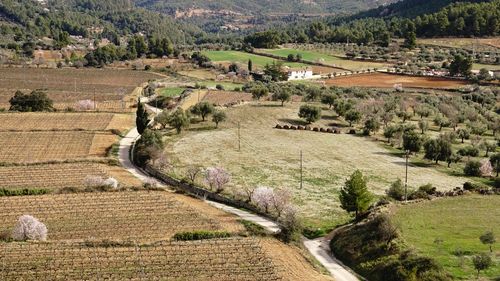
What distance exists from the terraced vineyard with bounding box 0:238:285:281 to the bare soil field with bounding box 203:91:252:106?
6075cm

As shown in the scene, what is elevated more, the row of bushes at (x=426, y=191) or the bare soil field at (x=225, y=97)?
the bare soil field at (x=225, y=97)

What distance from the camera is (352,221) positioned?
158 feet

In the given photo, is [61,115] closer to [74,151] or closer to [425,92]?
[74,151]

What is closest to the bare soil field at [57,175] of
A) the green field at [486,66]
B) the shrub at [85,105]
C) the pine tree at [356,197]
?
the pine tree at [356,197]

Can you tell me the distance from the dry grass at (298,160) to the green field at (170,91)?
29291 mm

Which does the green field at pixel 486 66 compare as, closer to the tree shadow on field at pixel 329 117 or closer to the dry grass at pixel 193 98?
the tree shadow on field at pixel 329 117

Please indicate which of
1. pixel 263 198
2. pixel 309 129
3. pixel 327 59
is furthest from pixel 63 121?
pixel 327 59

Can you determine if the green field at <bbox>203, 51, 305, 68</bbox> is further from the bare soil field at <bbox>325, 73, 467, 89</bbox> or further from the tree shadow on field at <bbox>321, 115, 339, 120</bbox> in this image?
the tree shadow on field at <bbox>321, 115, 339, 120</bbox>

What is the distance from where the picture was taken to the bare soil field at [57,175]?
2208 inches

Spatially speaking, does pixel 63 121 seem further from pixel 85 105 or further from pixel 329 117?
pixel 329 117

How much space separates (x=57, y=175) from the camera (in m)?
59.4

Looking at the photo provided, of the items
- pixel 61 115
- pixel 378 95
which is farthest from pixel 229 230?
pixel 378 95

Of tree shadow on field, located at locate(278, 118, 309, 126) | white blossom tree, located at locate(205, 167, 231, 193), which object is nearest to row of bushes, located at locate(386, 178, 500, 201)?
white blossom tree, located at locate(205, 167, 231, 193)

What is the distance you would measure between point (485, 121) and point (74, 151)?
57978 mm
